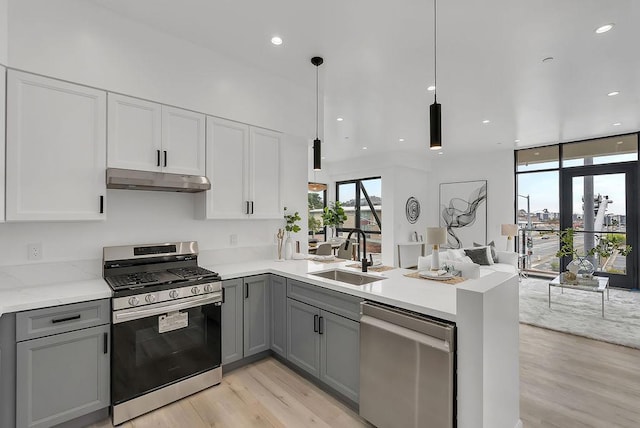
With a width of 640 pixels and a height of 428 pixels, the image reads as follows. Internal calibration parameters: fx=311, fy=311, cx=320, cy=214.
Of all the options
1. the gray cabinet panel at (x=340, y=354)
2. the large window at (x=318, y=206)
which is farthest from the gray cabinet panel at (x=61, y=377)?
the large window at (x=318, y=206)

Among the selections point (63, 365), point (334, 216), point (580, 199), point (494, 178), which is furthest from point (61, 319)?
point (580, 199)

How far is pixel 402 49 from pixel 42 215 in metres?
3.18

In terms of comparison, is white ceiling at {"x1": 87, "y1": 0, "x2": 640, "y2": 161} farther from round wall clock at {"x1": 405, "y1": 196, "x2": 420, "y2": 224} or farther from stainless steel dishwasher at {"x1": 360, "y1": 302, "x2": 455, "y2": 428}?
round wall clock at {"x1": 405, "y1": 196, "x2": 420, "y2": 224}

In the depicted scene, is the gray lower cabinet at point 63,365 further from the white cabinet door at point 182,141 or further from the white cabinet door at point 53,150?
the white cabinet door at point 182,141

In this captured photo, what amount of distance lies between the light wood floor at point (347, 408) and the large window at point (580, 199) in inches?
157

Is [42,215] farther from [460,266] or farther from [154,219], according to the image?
[460,266]

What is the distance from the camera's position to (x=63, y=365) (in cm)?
193

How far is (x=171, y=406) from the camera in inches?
90.7

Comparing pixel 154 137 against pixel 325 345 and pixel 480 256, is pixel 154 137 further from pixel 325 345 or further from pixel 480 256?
pixel 480 256

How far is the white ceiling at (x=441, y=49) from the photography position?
2.36 m

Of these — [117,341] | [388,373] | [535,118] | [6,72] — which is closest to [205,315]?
[117,341]

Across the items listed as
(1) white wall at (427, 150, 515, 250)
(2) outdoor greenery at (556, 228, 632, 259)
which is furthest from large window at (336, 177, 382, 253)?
(2) outdoor greenery at (556, 228, 632, 259)

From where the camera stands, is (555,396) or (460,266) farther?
(460,266)

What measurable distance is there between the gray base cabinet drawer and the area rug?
466 cm
